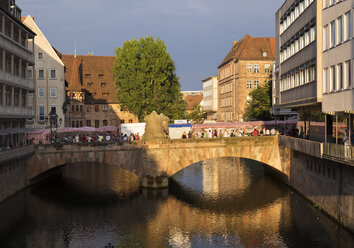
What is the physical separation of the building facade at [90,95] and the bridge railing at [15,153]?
48.1m

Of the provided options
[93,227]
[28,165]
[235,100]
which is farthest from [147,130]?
[235,100]

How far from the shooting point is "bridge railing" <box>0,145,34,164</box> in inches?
1576

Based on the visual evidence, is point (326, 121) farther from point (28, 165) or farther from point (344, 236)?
point (28, 165)

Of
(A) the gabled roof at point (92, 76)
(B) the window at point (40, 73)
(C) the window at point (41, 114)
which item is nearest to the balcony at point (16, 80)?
(C) the window at point (41, 114)

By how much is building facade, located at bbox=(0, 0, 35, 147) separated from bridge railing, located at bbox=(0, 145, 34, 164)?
289cm

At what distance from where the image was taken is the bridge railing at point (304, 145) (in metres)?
35.8

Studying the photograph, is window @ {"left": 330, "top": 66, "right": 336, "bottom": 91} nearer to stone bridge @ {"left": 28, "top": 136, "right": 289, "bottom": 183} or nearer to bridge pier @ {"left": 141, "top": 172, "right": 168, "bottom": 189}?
stone bridge @ {"left": 28, "top": 136, "right": 289, "bottom": 183}

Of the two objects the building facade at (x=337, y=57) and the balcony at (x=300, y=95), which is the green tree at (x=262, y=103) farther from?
the building facade at (x=337, y=57)

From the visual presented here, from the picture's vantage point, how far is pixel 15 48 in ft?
168

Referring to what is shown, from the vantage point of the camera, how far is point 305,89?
144ft

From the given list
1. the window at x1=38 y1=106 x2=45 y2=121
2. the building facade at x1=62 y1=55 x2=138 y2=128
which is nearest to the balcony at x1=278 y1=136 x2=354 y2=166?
the window at x1=38 y1=106 x2=45 y2=121

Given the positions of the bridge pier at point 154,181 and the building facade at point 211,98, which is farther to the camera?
the building facade at point 211,98

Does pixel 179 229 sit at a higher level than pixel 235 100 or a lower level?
lower

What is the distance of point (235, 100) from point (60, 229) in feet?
271
